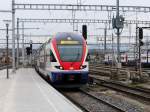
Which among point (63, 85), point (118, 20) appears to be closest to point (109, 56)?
point (118, 20)

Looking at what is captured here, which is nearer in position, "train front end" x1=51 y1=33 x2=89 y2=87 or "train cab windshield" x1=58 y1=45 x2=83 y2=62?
"train front end" x1=51 y1=33 x2=89 y2=87

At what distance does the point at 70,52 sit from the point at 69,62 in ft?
2.28

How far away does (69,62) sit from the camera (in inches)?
975

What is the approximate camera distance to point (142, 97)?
20828 millimetres

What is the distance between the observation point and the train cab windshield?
2486cm

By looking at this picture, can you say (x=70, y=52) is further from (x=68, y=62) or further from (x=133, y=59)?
(x=133, y=59)

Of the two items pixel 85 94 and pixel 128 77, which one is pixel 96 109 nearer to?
pixel 85 94

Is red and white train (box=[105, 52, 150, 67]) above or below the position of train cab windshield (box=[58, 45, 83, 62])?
below

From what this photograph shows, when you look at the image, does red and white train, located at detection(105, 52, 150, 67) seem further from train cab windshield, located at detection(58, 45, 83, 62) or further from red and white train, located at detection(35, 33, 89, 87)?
train cab windshield, located at detection(58, 45, 83, 62)

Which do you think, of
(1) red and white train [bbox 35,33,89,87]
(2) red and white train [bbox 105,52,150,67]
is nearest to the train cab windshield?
(1) red and white train [bbox 35,33,89,87]

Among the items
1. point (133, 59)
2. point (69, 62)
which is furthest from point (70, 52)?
point (133, 59)

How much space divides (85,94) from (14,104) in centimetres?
860

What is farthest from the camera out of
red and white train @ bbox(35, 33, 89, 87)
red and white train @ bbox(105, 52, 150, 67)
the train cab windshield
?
red and white train @ bbox(105, 52, 150, 67)

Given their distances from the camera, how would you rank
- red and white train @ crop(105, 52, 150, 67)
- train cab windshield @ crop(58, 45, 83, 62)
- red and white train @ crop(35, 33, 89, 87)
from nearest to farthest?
red and white train @ crop(35, 33, 89, 87) < train cab windshield @ crop(58, 45, 83, 62) < red and white train @ crop(105, 52, 150, 67)
